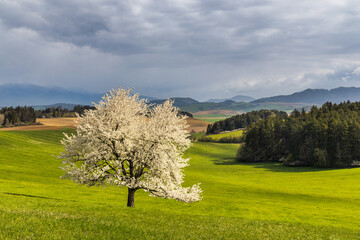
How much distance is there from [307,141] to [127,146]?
336 ft

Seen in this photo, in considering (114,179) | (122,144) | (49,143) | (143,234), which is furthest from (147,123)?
(49,143)

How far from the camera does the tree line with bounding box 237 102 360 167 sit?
102312 mm

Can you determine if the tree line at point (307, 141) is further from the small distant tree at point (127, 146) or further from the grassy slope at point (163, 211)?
the small distant tree at point (127, 146)

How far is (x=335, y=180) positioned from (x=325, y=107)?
95095 millimetres

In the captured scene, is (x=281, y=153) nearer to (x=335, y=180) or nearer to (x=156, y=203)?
(x=335, y=180)

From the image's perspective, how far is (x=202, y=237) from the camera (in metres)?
16.1

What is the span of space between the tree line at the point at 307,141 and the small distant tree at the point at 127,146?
91238mm

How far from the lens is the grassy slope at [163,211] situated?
15570 mm

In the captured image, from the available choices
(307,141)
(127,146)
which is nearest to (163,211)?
(127,146)

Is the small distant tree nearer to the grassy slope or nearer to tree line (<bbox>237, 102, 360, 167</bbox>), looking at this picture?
the grassy slope

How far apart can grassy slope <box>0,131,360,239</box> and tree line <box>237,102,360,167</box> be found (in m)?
28.0

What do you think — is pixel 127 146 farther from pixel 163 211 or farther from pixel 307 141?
pixel 307 141

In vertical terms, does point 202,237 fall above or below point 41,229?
below

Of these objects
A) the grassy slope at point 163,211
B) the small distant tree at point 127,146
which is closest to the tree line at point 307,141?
the grassy slope at point 163,211
